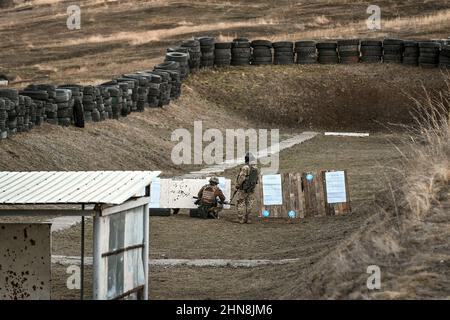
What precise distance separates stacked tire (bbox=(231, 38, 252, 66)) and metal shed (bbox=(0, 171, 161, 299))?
3386 cm

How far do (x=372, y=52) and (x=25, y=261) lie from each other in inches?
1423

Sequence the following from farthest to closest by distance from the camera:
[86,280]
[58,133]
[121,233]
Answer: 1. [58,133]
2. [86,280]
3. [121,233]

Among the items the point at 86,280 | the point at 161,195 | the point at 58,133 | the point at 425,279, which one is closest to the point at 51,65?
the point at 58,133

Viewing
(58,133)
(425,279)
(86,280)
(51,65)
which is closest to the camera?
(425,279)

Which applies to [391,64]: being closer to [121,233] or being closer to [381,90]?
[381,90]

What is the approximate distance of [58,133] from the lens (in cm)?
3216

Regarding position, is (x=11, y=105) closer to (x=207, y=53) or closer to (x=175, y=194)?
(x=175, y=194)

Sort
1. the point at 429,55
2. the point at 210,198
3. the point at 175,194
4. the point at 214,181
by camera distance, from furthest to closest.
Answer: the point at 429,55 < the point at 175,194 < the point at 214,181 < the point at 210,198

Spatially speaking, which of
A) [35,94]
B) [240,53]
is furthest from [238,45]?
[35,94]

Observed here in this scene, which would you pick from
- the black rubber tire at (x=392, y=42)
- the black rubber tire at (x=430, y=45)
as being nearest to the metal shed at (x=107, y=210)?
the black rubber tire at (x=430, y=45)

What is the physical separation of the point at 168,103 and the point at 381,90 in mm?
10401

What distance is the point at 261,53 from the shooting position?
168 feet

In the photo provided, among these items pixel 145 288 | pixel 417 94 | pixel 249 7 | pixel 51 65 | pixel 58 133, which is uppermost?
pixel 249 7

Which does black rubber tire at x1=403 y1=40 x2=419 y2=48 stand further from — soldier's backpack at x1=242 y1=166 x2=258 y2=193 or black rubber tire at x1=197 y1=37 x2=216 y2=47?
soldier's backpack at x1=242 y1=166 x2=258 y2=193
